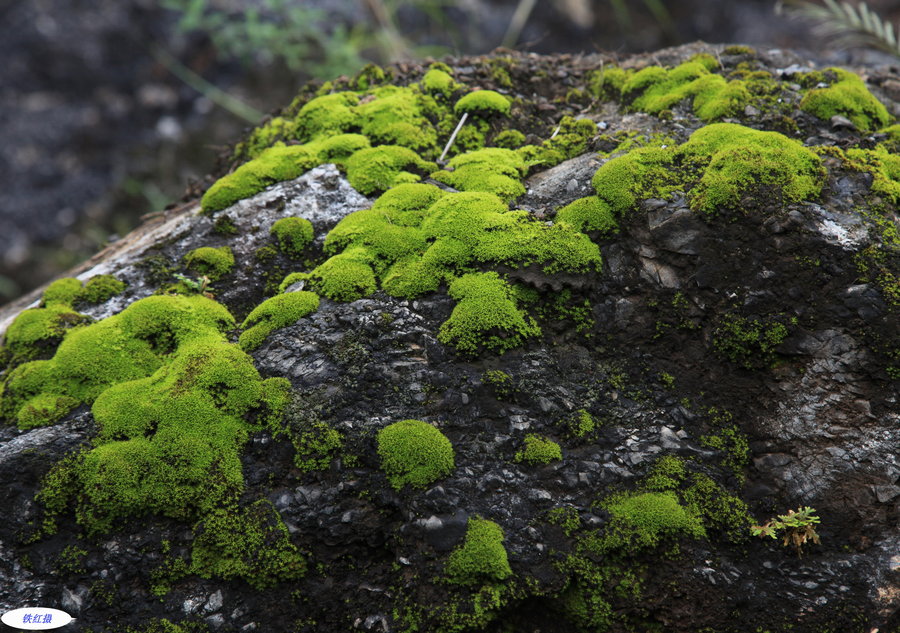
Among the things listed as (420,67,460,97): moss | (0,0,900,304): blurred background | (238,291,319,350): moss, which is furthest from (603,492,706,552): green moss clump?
(0,0,900,304): blurred background

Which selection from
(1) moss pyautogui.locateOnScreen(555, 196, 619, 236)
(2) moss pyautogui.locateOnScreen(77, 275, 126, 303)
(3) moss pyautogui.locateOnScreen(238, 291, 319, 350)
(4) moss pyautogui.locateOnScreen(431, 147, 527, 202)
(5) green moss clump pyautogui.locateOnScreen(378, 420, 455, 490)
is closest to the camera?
(5) green moss clump pyautogui.locateOnScreen(378, 420, 455, 490)

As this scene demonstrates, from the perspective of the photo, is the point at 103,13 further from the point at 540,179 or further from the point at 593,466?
the point at 593,466

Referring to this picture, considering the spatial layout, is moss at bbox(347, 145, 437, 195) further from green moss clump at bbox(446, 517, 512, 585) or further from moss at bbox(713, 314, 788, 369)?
green moss clump at bbox(446, 517, 512, 585)

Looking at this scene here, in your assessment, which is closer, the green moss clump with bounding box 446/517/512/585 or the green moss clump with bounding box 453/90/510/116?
the green moss clump with bounding box 446/517/512/585

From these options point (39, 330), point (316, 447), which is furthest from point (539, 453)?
point (39, 330)

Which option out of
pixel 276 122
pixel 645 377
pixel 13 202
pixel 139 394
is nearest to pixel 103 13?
pixel 13 202

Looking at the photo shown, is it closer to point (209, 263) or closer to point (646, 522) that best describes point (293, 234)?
point (209, 263)

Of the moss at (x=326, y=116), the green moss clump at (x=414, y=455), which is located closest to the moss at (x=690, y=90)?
the moss at (x=326, y=116)
